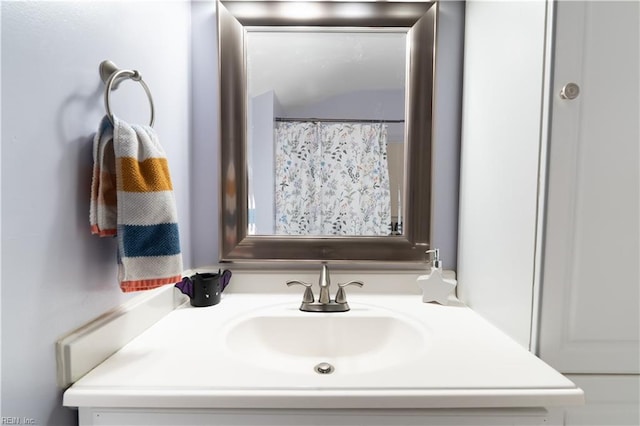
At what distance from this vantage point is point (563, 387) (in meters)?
0.61

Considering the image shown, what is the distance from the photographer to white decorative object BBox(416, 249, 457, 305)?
108cm

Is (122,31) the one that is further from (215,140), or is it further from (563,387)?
(563,387)

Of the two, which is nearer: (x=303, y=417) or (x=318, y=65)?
(x=303, y=417)

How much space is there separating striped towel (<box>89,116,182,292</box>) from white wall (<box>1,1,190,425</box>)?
0.04m

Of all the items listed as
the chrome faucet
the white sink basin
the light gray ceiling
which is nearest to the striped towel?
the white sink basin

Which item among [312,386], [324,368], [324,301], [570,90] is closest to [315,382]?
[312,386]

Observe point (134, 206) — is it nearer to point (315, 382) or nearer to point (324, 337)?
point (315, 382)

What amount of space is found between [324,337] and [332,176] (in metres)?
0.52

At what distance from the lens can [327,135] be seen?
1.17m

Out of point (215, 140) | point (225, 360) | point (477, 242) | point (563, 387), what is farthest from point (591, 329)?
point (215, 140)

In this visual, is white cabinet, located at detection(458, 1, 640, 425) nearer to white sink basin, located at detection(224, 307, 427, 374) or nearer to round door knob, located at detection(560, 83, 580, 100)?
round door knob, located at detection(560, 83, 580, 100)

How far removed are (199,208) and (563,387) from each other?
3.51 ft

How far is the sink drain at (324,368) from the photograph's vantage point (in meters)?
0.90

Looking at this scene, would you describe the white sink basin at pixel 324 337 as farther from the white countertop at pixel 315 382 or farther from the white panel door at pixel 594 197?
the white panel door at pixel 594 197
